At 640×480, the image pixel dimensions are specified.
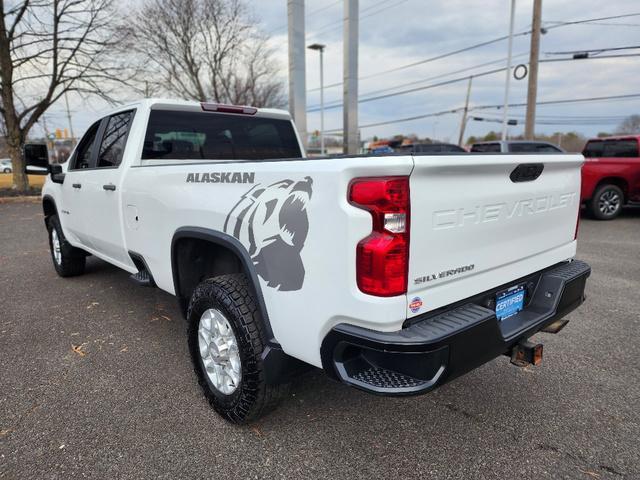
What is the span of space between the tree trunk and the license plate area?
1856 cm

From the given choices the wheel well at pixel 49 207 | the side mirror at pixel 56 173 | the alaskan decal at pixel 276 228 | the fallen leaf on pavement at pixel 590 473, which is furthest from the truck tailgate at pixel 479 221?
the wheel well at pixel 49 207

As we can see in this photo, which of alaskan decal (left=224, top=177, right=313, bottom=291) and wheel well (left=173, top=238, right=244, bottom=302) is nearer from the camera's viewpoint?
alaskan decal (left=224, top=177, right=313, bottom=291)

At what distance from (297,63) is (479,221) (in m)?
16.9

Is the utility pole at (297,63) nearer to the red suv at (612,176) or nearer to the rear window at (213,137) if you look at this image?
the red suv at (612,176)

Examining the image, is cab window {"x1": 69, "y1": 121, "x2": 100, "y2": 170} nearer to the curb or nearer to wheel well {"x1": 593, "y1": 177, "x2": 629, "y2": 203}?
wheel well {"x1": 593, "y1": 177, "x2": 629, "y2": 203}

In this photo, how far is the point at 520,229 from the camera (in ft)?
7.54

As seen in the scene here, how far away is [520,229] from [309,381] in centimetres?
168

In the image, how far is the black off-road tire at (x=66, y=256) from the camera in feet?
17.0

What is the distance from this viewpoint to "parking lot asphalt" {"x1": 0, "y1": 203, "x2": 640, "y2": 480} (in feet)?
7.18

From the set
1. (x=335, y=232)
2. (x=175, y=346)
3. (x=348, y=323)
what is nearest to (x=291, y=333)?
(x=348, y=323)

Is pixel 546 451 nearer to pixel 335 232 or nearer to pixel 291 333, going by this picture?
pixel 291 333

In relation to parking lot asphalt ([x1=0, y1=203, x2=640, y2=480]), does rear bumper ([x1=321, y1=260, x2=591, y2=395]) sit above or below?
above

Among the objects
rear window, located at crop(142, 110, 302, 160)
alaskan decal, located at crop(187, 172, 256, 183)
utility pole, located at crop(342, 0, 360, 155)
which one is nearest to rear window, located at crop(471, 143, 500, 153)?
utility pole, located at crop(342, 0, 360, 155)

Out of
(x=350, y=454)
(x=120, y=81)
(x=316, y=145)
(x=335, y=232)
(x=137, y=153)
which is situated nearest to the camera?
(x=335, y=232)
